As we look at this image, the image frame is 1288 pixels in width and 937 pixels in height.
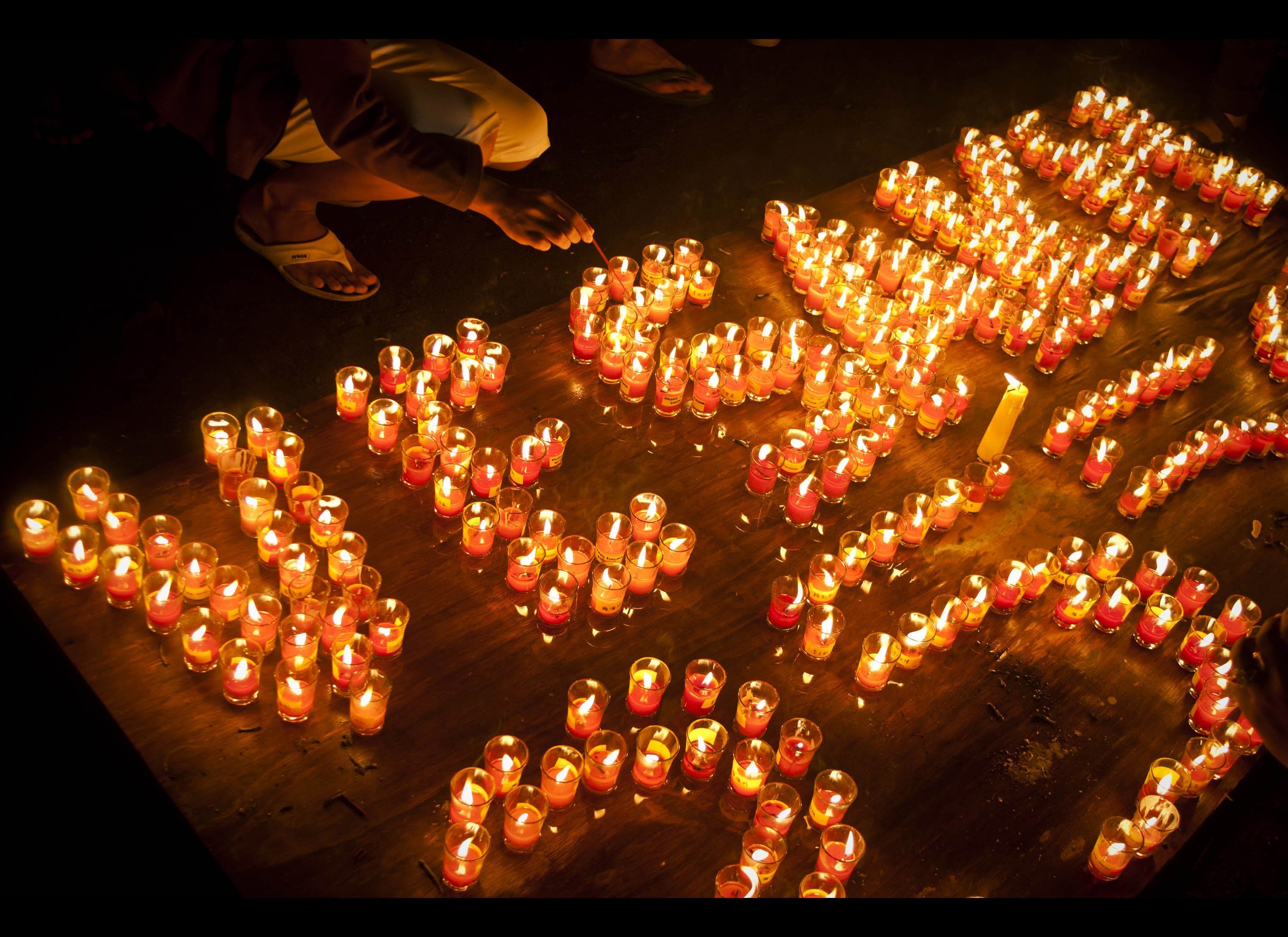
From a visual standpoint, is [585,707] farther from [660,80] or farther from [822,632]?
[660,80]

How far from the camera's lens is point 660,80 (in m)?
5.01

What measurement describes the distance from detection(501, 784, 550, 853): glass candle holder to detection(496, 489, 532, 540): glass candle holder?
75cm

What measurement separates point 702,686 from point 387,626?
0.75 metres

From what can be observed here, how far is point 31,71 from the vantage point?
159 inches

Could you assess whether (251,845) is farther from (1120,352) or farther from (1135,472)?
(1120,352)

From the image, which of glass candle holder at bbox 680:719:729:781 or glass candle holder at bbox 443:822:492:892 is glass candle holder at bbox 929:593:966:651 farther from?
glass candle holder at bbox 443:822:492:892

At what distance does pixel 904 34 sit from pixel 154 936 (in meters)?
5.41

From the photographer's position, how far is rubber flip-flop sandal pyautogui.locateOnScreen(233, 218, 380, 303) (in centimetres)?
368

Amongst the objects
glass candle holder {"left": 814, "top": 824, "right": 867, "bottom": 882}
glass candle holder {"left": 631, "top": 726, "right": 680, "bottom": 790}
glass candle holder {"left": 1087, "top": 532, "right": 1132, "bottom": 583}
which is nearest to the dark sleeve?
glass candle holder {"left": 631, "top": 726, "right": 680, "bottom": 790}

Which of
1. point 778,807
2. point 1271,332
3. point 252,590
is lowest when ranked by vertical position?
point 252,590

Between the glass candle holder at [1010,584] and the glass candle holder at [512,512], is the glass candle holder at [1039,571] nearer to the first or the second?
the glass candle holder at [1010,584]

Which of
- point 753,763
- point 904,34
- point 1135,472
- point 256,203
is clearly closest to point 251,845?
point 753,763

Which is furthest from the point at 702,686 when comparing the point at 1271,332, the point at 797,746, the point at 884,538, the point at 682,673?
the point at 1271,332

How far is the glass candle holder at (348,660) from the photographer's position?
2406 mm
